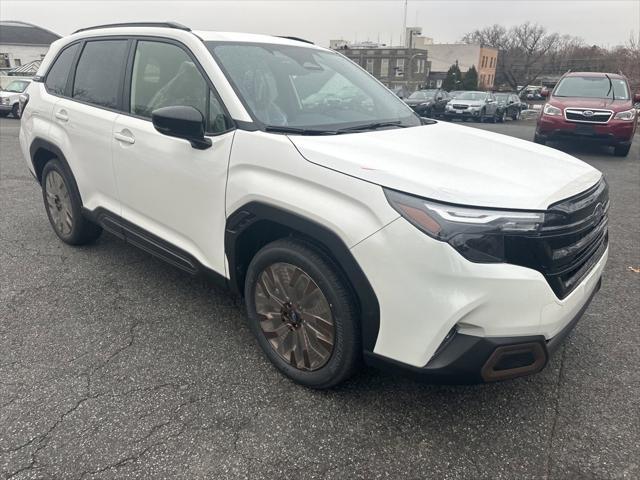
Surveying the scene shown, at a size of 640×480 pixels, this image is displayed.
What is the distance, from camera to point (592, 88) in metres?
10.5

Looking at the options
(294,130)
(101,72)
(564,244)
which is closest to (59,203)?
(101,72)

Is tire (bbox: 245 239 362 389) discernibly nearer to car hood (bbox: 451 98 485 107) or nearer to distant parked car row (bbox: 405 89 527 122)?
distant parked car row (bbox: 405 89 527 122)

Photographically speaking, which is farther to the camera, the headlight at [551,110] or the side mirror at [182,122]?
the headlight at [551,110]

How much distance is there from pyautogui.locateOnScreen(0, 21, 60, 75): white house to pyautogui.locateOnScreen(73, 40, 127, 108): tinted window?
60.4m

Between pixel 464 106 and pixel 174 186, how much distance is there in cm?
1944

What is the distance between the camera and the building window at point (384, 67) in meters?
71.1

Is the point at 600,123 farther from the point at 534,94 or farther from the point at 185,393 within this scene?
the point at 534,94

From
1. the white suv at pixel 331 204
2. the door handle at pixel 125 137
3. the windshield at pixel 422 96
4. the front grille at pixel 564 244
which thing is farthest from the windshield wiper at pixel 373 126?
the windshield at pixel 422 96

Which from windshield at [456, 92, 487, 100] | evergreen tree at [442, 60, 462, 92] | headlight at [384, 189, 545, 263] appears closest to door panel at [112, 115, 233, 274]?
headlight at [384, 189, 545, 263]

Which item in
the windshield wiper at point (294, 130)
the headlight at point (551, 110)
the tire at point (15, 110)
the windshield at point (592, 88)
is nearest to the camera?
the windshield wiper at point (294, 130)

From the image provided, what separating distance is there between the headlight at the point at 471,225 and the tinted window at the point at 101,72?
8.14 ft

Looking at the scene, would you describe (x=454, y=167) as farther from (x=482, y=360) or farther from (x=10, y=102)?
(x=10, y=102)

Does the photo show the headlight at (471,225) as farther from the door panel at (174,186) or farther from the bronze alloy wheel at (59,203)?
the bronze alloy wheel at (59,203)

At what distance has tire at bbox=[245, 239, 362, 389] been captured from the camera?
2.18 metres
